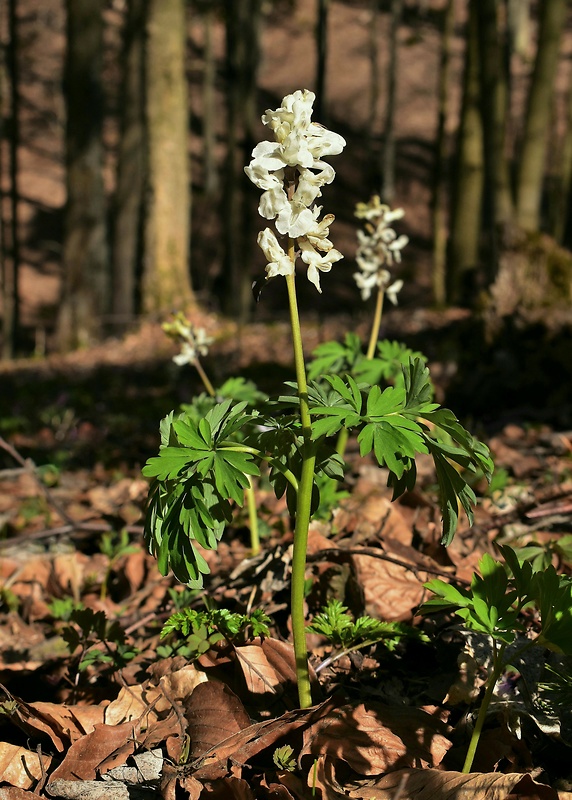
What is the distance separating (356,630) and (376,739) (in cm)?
28

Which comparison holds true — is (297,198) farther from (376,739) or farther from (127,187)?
(127,187)

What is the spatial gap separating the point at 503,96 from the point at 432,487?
6128mm

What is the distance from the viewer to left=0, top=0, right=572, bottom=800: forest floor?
1.72 m

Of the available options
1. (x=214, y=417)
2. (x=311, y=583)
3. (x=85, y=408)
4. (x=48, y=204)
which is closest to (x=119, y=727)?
(x=311, y=583)

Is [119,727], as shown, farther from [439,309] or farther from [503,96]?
[439,309]

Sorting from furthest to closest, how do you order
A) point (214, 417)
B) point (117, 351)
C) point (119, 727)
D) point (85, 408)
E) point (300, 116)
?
point (117, 351) < point (85, 408) < point (119, 727) < point (214, 417) < point (300, 116)

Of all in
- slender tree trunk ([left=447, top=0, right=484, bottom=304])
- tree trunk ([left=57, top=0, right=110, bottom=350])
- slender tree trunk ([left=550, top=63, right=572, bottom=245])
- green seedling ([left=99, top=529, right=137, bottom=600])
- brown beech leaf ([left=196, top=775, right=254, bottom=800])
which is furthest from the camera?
slender tree trunk ([left=550, top=63, right=572, bottom=245])

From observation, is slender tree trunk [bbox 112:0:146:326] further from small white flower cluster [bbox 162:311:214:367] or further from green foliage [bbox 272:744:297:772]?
green foliage [bbox 272:744:297:772]

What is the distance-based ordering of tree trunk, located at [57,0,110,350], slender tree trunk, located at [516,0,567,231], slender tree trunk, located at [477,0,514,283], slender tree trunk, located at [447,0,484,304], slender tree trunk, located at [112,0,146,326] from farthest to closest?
1. slender tree trunk, located at [112,0,146,326]
2. tree trunk, located at [57,0,110,350]
3. slender tree trunk, located at [447,0,484,304]
4. slender tree trunk, located at [516,0,567,231]
5. slender tree trunk, located at [477,0,514,283]

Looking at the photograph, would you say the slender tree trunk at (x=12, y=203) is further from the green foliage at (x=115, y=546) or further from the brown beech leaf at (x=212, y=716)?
the brown beech leaf at (x=212, y=716)

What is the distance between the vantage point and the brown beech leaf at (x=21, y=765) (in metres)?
1.79

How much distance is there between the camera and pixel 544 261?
227 inches

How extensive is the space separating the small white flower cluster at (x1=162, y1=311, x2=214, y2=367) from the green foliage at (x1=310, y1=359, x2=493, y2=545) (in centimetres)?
162

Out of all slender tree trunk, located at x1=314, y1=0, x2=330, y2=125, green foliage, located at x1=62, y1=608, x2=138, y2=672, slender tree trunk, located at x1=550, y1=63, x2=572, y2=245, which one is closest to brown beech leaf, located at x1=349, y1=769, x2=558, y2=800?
green foliage, located at x1=62, y1=608, x2=138, y2=672
